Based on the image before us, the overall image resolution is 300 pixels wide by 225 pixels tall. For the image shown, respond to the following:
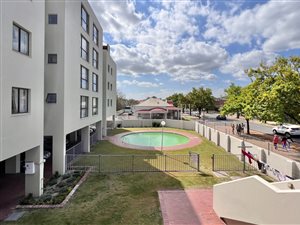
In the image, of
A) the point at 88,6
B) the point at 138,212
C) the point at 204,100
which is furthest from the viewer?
the point at 204,100

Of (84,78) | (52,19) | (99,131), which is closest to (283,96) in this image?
(84,78)

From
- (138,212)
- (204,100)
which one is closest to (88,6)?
(138,212)

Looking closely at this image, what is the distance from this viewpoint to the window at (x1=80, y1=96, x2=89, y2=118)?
17408mm

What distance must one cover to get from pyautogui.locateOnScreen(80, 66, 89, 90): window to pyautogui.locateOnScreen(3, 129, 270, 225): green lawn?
26.1 feet

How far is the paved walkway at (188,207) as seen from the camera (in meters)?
8.57

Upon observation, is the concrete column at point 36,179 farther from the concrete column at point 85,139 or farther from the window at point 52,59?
the concrete column at point 85,139

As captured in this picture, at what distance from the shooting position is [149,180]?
13.0 metres

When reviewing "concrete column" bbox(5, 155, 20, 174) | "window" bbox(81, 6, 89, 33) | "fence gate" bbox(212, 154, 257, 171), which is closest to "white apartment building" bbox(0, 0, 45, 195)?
"concrete column" bbox(5, 155, 20, 174)

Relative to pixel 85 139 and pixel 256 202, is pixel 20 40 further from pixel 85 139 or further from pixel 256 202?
pixel 85 139

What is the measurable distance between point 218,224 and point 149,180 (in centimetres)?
548

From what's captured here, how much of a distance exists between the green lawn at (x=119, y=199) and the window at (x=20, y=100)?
4.74m

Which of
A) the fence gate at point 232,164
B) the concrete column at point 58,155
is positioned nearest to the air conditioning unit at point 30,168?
the concrete column at point 58,155

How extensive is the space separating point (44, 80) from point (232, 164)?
49.6ft

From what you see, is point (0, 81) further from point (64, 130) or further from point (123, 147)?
point (123, 147)
